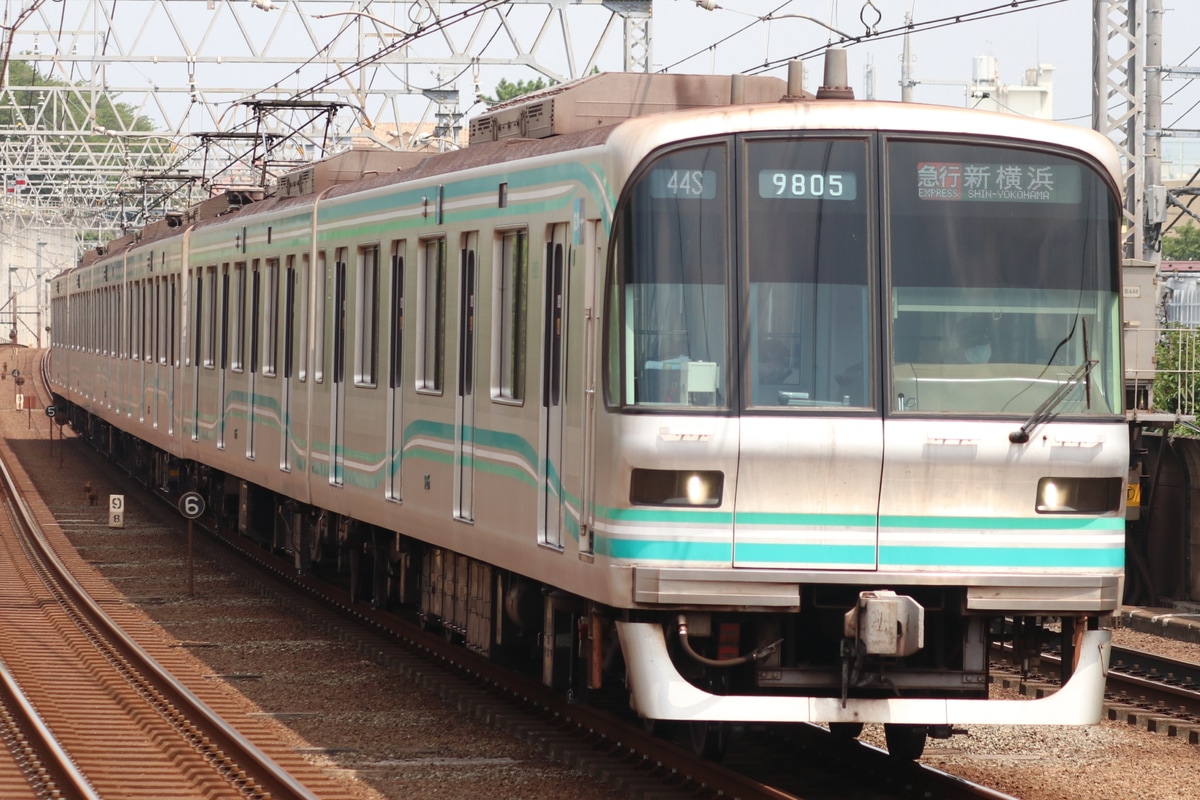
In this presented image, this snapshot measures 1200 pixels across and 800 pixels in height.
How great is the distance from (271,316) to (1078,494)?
359 inches

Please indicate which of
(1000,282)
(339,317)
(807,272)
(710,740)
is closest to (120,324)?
(339,317)

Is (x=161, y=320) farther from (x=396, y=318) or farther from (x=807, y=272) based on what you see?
(x=807, y=272)

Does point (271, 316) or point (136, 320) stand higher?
point (136, 320)

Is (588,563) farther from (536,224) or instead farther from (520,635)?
(520,635)

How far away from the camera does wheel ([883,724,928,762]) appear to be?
340 inches

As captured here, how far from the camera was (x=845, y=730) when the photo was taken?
30.1 ft

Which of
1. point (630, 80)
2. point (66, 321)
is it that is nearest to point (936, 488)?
point (630, 80)

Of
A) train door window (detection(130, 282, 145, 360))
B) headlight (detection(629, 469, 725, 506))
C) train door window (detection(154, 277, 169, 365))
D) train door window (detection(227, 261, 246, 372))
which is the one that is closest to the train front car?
headlight (detection(629, 469, 725, 506))

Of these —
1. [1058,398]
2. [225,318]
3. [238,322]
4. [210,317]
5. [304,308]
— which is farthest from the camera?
[210,317]

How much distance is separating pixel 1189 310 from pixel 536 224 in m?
31.7

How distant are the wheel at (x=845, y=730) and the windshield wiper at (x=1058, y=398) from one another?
75.6 inches

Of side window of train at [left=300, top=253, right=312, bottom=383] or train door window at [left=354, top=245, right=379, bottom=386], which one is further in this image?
side window of train at [left=300, top=253, right=312, bottom=383]

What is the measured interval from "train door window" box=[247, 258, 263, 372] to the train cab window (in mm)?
9157

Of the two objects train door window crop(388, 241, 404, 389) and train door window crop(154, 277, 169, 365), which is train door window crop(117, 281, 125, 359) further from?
train door window crop(388, 241, 404, 389)
